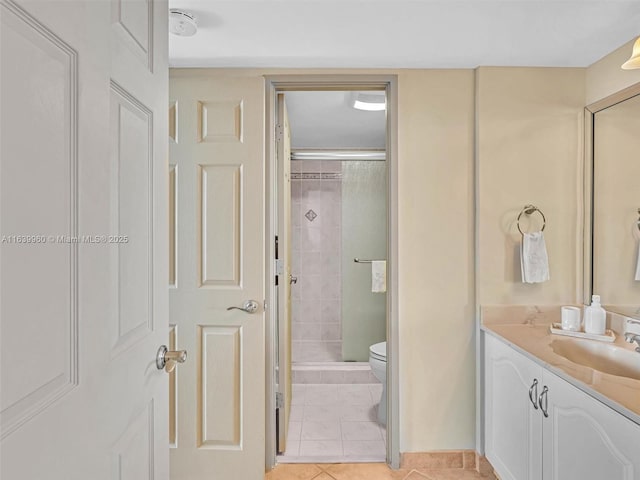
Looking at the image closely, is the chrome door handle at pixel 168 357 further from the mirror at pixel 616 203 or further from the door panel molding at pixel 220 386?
the mirror at pixel 616 203

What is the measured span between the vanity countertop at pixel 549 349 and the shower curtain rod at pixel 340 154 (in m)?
2.35

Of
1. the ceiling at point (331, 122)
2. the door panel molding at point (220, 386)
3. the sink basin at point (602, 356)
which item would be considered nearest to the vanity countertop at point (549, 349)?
the sink basin at point (602, 356)

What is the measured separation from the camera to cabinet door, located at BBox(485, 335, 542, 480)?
1767 millimetres

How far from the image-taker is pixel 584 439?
56.5 inches

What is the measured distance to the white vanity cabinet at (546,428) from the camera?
129cm

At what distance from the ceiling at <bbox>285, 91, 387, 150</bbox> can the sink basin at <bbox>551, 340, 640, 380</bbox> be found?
181 cm

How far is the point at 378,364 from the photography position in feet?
9.94

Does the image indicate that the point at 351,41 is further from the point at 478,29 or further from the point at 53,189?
the point at 53,189

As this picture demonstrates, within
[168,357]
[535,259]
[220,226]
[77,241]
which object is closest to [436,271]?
[535,259]

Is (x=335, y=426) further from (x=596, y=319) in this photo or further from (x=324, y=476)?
(x=596, y=319)

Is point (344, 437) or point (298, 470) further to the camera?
point (344, 437)

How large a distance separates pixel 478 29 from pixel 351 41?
0.57m

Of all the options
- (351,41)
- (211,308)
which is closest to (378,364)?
(211,308)

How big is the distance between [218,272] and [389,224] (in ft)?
3.22
